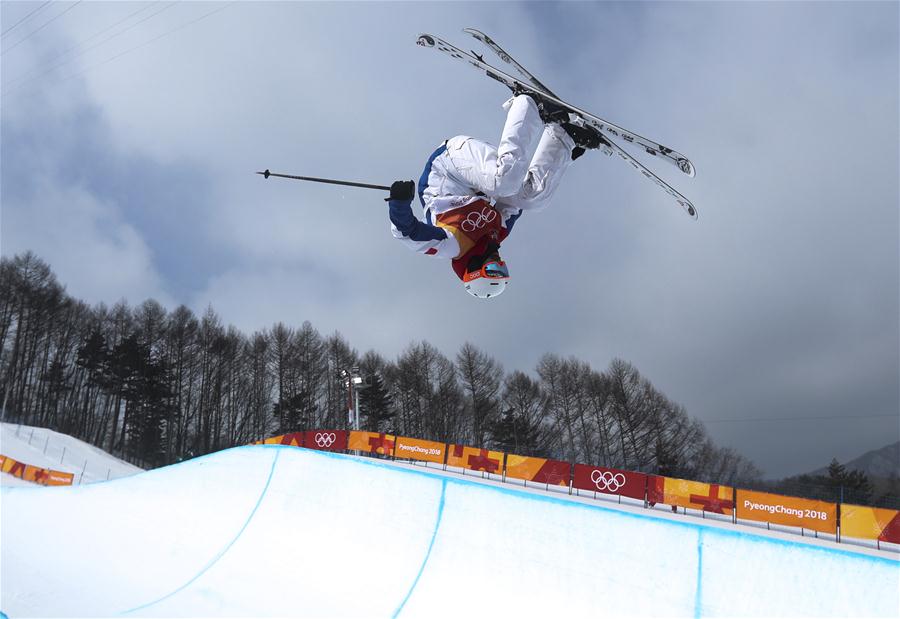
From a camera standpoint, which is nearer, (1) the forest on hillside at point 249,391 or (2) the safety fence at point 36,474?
(2) the safety fence at point 36,474

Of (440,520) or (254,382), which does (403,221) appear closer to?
(440,520)

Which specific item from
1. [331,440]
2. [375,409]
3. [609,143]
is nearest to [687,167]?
[609,143]

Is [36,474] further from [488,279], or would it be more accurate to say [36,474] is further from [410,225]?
[488,279]

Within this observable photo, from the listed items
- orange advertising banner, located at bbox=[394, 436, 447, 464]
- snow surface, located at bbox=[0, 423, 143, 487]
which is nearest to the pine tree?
snow surface, located at bbox=[0, 423, 143, 487]

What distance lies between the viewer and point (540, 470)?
17.2 metres

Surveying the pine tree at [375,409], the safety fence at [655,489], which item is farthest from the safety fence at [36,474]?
the pine tree at [375,409]

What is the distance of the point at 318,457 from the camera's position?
6324mm

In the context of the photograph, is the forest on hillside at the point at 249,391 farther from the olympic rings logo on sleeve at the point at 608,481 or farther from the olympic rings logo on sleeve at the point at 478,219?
the olympic rings logo on sleeve at the point at 478,219

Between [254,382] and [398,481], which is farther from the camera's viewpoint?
[254,382]

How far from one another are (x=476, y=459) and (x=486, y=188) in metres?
16.4

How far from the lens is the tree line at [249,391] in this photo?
39.2 meters

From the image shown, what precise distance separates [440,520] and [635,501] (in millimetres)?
14610

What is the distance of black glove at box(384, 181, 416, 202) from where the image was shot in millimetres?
3902

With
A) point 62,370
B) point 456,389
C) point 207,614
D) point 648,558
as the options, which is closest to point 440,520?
point 648,558
